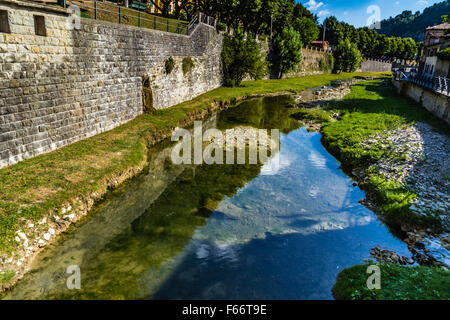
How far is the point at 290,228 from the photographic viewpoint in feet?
34.8

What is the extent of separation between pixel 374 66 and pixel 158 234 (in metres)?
115

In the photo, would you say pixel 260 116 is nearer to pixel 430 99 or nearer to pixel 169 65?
pixel 169 65

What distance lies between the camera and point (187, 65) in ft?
87.2

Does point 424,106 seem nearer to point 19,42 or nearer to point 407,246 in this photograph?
point 407,246

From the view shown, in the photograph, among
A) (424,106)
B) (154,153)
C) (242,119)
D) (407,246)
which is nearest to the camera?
(407,246)

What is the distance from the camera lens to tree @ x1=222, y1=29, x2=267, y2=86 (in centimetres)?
3725

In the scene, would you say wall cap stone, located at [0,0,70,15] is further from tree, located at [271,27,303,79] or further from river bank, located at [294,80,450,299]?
tree, located at [271,27,303,79]

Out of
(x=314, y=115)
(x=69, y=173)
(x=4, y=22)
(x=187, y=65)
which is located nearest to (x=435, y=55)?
(x=314, y=115)

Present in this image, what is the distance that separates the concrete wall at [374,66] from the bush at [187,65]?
83358 millimetres

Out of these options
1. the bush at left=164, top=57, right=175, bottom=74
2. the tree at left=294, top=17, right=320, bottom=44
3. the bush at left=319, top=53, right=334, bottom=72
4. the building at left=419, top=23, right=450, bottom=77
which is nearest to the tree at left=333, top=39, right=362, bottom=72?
the bush at left=319, top=53, right=334, bottom=72

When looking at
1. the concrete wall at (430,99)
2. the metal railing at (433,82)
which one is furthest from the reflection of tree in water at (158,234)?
the metal railing at (433,82)
